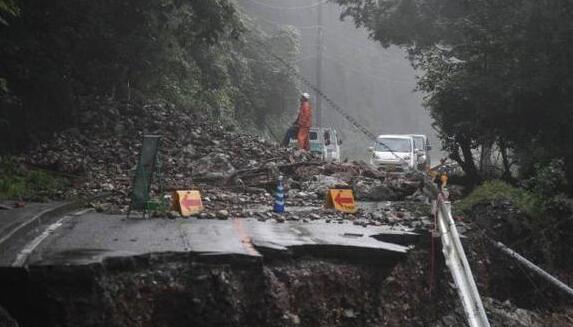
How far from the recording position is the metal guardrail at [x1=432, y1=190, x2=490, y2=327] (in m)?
6.88

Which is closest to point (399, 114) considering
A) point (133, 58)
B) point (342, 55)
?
point (342, 55)

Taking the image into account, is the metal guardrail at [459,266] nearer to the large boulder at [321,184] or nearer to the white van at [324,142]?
the large boulder at [321,184]

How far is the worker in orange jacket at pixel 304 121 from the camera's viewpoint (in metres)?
20.1

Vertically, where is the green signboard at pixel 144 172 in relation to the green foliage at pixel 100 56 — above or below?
below

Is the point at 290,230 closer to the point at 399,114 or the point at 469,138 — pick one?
the point at 469,138

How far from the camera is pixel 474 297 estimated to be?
23.0 feet

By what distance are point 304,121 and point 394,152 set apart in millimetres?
6452

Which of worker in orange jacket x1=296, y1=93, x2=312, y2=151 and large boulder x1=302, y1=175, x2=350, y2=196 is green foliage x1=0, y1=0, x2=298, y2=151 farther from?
large boulder x1=302, y1=175, x2=350, y2=196

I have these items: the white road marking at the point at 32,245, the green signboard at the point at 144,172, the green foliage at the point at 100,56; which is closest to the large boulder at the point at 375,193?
the green signboard at the point at 144,172

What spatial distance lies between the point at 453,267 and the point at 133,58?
1465 centimetres

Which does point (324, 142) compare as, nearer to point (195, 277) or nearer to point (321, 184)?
point (321, 184)

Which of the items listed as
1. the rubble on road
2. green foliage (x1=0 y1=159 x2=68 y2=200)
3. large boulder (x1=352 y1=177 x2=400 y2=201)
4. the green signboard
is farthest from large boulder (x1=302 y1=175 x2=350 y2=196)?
green foliage (x1=0 y1=159 x2=68 y2=200)

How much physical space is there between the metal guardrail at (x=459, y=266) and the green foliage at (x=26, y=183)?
6809mm

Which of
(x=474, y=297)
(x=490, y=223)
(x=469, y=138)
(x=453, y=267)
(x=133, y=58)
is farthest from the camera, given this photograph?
(x=133, y=58)
